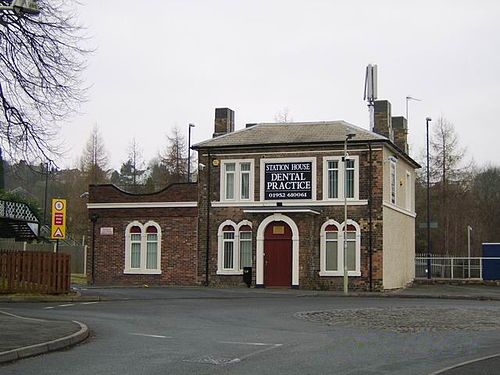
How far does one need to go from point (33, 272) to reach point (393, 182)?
18.9m

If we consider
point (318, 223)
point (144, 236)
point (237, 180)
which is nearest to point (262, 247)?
point (318, 223)

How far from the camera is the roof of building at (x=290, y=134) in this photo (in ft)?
123

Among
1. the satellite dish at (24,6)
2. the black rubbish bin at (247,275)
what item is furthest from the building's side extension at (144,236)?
the satellite dish at (24,6)

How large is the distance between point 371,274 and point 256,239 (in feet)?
18.8

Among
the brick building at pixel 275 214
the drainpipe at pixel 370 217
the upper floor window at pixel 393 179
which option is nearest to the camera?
the drainpipe at pixel 370 217

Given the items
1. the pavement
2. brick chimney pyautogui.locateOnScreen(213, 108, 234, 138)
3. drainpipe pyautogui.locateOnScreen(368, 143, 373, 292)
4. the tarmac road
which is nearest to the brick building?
drainpipe pyautogui.locateOnScreen(368, 143, 373, 292)

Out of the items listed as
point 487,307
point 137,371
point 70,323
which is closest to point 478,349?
point 137,371

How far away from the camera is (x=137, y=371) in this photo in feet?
38.9

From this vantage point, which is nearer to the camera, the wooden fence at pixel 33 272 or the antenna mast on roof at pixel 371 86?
the wooden fence at pixel 33 272

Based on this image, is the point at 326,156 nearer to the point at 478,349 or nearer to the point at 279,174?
the point at 279,174

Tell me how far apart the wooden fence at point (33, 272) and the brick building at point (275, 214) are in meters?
10.6

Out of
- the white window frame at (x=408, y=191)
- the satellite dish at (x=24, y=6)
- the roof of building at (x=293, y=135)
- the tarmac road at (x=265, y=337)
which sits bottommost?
the tarmac road at (x=265, y=337)

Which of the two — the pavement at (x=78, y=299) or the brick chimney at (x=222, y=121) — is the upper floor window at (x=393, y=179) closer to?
the pavement at (x=78, y=299)

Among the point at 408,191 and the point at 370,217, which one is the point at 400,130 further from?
the point at 370,217
